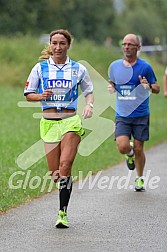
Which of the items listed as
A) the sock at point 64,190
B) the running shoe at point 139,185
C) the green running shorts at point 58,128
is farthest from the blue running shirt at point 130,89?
the sock at point 64,190

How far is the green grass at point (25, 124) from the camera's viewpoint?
42.7 ft

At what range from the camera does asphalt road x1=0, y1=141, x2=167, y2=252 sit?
27.6 feet

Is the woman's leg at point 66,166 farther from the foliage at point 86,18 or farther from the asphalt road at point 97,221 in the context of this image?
the foliage at point 86,18

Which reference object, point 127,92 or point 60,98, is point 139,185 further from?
point 60,98

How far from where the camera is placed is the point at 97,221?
32.2 feet

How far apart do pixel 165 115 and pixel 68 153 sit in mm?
19596

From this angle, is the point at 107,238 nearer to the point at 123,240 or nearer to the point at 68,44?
the point at 123,240

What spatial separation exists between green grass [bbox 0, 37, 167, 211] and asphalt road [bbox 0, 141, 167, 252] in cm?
63

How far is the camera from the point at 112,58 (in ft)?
157

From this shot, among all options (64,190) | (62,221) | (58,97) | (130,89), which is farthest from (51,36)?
(130,89)

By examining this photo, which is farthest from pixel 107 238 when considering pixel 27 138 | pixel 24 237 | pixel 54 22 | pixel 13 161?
pixel 54 22

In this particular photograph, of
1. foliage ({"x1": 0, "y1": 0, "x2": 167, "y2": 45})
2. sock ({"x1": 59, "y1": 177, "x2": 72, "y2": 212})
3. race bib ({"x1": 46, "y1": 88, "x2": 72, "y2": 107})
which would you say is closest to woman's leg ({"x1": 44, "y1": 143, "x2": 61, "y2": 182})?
sock ({"x1": 59, "y1": 177, "x2": 72, "y2": 212})

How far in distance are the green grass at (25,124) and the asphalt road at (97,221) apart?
2.07 feet

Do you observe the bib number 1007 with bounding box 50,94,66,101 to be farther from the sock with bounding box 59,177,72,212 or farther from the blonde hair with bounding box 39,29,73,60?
the sock with bounding box 59,177,72,212
